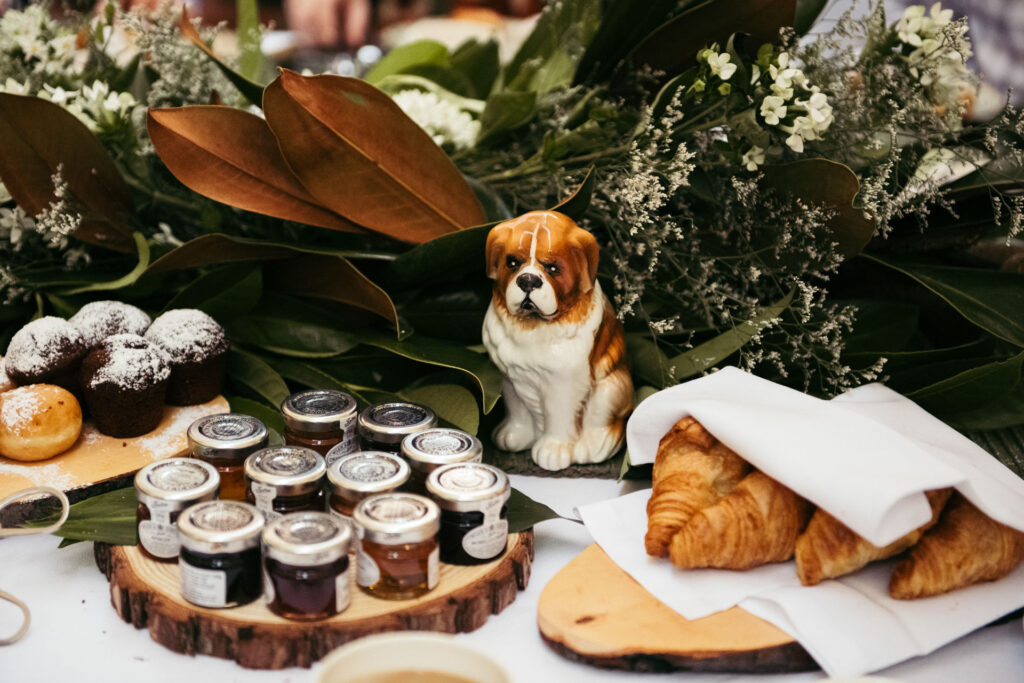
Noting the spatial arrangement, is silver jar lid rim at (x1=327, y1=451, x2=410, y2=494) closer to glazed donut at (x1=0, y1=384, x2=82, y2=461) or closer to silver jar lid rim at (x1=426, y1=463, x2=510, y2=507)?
silver jar lid rim at (x1=426, y1=463, x2=510, y2=507)

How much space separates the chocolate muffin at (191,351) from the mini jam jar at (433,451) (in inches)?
13.2

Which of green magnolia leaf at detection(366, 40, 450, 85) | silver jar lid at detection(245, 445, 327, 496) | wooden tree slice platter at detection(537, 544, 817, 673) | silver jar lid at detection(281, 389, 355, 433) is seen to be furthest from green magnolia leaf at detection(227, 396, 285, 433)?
green magnolia leaf at detection(366, 40, 450, 85)

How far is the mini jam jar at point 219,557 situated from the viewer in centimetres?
69

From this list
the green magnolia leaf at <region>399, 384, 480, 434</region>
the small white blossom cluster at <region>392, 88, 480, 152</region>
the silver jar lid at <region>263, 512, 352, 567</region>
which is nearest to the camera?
the silver jar lid at <region>263, 512, 352, 567</region>

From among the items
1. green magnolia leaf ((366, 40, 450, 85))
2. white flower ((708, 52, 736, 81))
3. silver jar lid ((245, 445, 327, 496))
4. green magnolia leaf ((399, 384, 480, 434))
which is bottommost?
green magnolia leaf ((399, 384, 480, 434))

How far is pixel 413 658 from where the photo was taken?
0.58 metres

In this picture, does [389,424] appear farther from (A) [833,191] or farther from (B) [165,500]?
(A) [833,191]

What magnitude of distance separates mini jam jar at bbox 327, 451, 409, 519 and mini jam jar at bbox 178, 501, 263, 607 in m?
0.09

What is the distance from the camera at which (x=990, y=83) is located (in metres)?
1.66

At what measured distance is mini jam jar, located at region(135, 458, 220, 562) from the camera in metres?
0.75

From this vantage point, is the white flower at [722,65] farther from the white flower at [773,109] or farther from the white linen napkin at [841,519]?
the white linen napkin at [841,519]

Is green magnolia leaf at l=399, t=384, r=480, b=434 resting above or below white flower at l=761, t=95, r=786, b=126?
below

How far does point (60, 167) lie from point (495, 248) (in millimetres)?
583

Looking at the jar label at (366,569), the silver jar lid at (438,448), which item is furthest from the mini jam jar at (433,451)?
the jar label at (366,569)
